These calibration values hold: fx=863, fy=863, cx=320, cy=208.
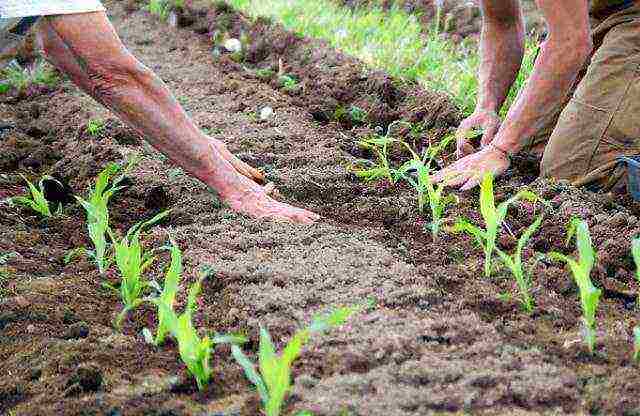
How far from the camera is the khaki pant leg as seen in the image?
9.87 feet

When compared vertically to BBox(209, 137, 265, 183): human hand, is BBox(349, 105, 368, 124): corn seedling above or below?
below

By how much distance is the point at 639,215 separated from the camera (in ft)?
9.32

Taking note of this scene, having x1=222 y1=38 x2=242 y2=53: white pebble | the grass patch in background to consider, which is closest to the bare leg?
the grass patch in background

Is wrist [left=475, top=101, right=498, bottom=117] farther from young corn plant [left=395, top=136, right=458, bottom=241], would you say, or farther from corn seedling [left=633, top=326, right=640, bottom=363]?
corn seedling [left=633, top=326, right=640, bottom=363]

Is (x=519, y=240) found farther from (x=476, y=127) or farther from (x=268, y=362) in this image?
(x=476, y=127)

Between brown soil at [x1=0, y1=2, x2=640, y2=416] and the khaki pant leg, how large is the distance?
0.17m

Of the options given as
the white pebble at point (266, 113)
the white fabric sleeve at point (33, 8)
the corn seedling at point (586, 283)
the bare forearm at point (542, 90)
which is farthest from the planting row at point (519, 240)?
the white fabric sleeve at point (33, 8)

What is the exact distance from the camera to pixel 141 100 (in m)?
2.62

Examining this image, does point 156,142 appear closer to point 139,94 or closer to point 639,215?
point 139,94

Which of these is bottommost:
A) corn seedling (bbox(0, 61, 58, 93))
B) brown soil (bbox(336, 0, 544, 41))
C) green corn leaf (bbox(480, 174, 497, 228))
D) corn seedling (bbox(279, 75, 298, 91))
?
brown soil (bbox(336, 0, 544, 41))

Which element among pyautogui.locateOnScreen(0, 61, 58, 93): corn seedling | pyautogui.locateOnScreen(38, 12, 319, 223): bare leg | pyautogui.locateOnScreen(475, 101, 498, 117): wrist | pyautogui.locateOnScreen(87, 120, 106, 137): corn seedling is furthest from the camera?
pyautogui.locateOnScreen(0, 61, 58, 93): corn seedling

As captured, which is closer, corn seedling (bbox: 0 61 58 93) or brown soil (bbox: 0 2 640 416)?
brown soil (bbox: 0 2 640 416)

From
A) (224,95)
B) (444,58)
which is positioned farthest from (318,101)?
(444,58)

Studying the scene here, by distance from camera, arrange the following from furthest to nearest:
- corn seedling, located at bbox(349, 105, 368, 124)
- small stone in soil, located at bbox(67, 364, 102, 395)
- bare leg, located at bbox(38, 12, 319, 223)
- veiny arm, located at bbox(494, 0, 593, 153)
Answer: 1. corn seedling, located at bbox(349, 105, 368, 124)
2. veiny arm, located at bbox(494, 0, 593, 153)
3. bare leg, located at bbox(38, 12, 319, 223)
4. small stone in soil, located at bbox(67, 364, 102, 395)
